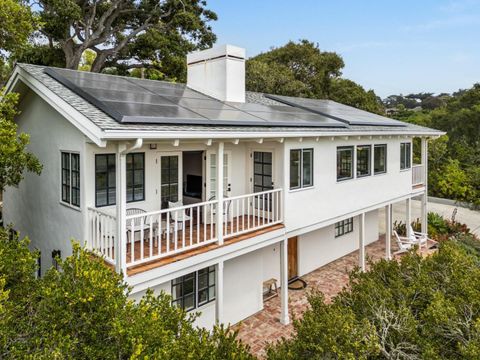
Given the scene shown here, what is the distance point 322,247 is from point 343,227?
73.0 inches

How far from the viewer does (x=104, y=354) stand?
354cm

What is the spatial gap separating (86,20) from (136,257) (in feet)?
69.8

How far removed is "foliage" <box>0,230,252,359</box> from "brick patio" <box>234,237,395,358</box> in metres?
3.43

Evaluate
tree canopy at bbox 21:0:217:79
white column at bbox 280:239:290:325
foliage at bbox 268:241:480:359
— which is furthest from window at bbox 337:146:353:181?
tree canopy at bbox 21:0:217:79

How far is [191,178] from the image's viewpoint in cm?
1138

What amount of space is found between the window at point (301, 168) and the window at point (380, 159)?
4.43 meters

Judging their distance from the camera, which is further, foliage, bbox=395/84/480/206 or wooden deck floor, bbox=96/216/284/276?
foliage, bbox=395/84/480/206

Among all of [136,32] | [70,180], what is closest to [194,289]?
[70,180]

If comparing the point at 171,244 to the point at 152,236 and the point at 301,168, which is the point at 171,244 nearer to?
the point at 152,236

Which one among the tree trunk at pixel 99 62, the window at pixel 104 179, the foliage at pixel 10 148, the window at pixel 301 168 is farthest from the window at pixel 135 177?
the tree trunk at pixel 99 62

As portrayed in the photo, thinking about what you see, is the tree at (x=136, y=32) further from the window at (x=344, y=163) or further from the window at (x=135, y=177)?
the window at (x=135, y=177)

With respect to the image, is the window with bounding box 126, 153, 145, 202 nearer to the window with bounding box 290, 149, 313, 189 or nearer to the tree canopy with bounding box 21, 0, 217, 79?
the window with bounding box 290, 149, 313, 189

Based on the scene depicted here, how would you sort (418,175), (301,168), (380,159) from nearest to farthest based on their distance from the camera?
(301,168) → (380,159) → (418,175)

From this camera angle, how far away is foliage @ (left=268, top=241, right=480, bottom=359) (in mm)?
4422
